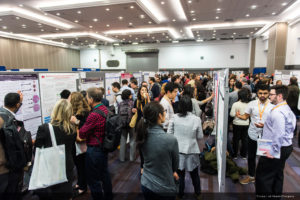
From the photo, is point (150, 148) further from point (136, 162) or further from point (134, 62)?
point (134, 62)

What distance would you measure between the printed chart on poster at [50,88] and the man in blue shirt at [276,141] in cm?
309

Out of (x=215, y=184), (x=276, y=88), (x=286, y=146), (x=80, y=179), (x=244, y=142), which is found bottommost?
(x=215, y=184)

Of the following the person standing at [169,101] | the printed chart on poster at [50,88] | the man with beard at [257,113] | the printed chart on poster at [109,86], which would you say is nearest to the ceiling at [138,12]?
the printed chart on poster at [109,86]

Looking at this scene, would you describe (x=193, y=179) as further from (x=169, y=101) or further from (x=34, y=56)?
(x=34, y=56)

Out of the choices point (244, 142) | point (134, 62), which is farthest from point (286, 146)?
point (134, 62)

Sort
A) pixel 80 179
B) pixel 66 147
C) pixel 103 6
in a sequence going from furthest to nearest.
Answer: pixel 103 6 → pixel 80 179 → pixel 66 147

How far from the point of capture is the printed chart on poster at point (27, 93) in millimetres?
2358

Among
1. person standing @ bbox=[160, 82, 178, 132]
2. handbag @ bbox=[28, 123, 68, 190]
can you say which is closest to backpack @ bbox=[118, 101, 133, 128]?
person standing @ bbox=[160, 82, 178, 132]

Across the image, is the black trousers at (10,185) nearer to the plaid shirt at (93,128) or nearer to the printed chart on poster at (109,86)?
the plaid shirt at (93,128)

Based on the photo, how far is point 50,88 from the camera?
2.96 meters

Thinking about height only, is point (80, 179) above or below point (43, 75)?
below

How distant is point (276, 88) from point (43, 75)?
321 cm

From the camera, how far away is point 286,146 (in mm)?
1992


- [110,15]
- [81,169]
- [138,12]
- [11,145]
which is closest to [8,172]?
[11,145]
